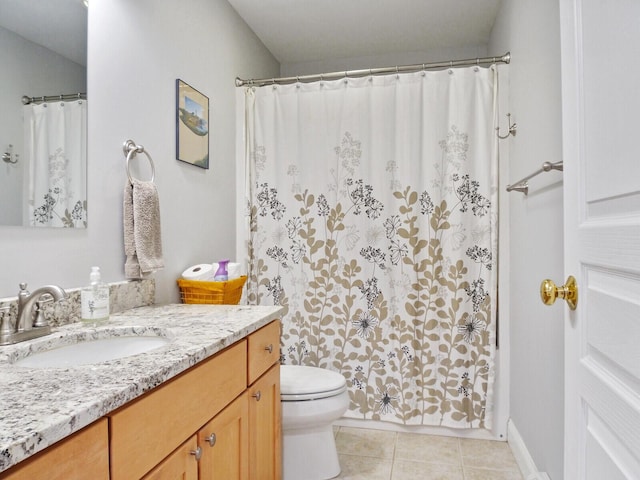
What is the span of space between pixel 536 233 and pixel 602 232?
99 centimetres

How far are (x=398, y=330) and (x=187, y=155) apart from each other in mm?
1415

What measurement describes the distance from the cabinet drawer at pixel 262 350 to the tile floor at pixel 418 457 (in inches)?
32.6

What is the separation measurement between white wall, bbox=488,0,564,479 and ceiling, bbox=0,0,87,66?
160cm

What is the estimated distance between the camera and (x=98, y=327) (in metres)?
1.21

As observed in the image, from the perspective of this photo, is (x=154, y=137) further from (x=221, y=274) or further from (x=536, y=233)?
(x=536, y=233)

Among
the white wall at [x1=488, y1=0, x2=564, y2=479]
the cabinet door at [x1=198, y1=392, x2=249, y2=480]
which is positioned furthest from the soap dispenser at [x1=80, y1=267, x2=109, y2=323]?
the white wall at [x1=488, y1=0, x2=564, y2=479]

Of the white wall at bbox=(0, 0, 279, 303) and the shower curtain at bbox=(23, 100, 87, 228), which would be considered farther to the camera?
the white wall at bbox=(0, 0, 279, 303)

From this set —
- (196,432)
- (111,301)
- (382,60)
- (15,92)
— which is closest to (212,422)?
(196,432)

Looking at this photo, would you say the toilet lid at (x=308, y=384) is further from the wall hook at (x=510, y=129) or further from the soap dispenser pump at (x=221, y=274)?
→ the wall hook at (x=510, y=129)

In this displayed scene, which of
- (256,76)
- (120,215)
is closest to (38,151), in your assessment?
(120,215)

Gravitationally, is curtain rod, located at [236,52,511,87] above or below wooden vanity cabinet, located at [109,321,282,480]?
above

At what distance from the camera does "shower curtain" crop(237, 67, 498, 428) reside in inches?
85.5

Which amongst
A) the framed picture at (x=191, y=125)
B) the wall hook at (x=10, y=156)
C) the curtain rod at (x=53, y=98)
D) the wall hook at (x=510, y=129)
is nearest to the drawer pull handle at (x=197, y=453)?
the wall hook at (x=10, y=156)

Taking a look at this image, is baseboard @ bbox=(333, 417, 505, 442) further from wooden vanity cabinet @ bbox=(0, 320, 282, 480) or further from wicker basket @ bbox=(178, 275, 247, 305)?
wicker basket @ bbox=(178, 275, 247, 305)
